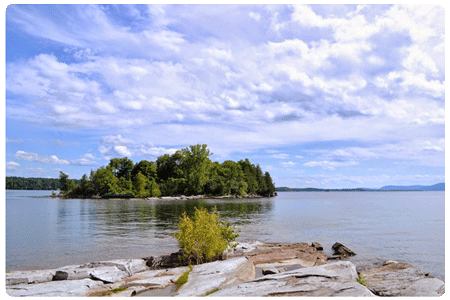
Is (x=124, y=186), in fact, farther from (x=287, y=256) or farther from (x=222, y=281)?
(x=222, y=281)

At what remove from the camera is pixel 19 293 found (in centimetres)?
1084

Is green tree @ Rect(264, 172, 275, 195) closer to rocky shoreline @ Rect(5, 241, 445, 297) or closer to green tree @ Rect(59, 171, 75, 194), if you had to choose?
green tree @ Rect(59, 171, 75, 194)

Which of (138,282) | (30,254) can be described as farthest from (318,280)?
(30,254)

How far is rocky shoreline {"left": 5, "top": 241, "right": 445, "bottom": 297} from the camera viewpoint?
34.3ft

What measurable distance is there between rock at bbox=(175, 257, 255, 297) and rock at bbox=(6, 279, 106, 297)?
355 centimetres

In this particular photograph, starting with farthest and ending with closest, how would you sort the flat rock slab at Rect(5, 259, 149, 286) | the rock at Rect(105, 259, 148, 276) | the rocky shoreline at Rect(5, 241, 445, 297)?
the rock at Rect(105, 259, 148, 276) < the flat rock slab at Rect(5, 259, 149, 286) < the rocky shoreline at Rect(5, 241, 445, 297)

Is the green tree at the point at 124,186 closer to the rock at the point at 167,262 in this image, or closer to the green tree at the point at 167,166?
the green tree at the point at 167,166

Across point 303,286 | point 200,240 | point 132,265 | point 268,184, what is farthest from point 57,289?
point 268,184

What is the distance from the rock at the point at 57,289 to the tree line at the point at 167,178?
122426 mm

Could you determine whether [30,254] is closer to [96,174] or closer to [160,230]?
[160,230]

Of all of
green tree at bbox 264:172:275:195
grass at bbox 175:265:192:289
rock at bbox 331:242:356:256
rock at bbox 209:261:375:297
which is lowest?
green tree at bbox 264:172:275:195

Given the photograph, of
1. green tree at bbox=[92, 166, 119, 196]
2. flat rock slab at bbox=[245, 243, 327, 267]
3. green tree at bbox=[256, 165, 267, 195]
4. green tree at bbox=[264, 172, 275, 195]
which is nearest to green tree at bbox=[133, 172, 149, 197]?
green tree at bbox=[92, 166, 119, 196]

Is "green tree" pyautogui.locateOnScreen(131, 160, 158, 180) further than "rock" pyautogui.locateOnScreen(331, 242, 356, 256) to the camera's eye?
Yes

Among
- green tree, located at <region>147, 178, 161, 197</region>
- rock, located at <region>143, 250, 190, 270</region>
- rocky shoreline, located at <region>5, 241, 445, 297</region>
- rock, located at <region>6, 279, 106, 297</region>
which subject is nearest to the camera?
rocky shoreline, located at <region>5, 241, 445, 297</region>
